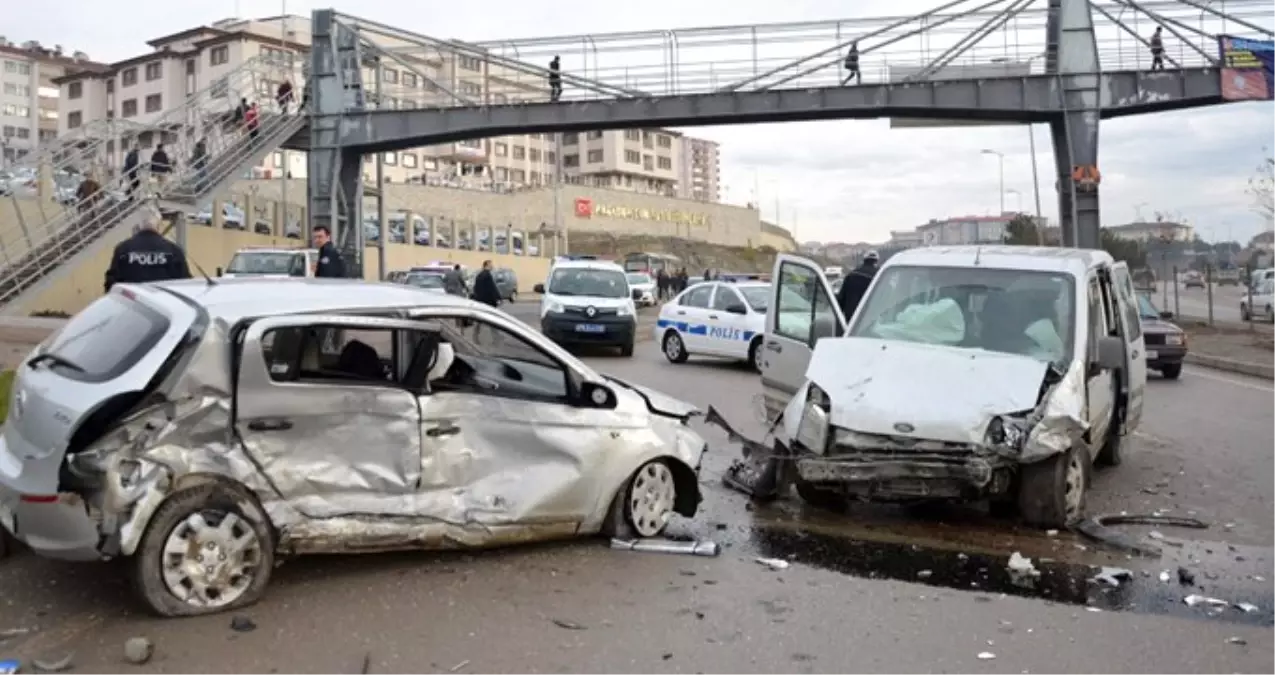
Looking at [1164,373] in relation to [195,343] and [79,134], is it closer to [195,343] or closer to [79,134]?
[195,343]

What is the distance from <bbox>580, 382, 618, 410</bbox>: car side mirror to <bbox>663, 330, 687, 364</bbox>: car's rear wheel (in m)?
12.8

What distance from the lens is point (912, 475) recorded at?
6500 mm

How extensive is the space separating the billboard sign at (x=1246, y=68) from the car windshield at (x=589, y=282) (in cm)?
1734

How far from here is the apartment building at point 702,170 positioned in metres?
170

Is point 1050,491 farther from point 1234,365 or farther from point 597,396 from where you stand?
point 1234,365

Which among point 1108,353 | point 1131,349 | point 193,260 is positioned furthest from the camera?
point 193,260

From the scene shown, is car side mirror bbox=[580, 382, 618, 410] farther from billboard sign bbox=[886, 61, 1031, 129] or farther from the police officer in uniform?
billboard sign bbox=[886, 61, 1031, 129]

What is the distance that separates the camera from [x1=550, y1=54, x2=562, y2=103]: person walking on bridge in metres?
30.2

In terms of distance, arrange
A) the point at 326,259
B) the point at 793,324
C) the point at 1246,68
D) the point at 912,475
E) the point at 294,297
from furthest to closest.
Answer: the point at 1246,68 → the point at 326,259 → the point at 793,324 → the point at 912,475 → the point at 294,297

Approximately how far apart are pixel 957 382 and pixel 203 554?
14.7ft

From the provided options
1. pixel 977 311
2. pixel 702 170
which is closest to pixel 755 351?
pixel 977 311

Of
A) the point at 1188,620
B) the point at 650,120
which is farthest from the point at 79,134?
the point at 1188,620

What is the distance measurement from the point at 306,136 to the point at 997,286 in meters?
27.7

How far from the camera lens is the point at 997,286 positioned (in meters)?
7.97
